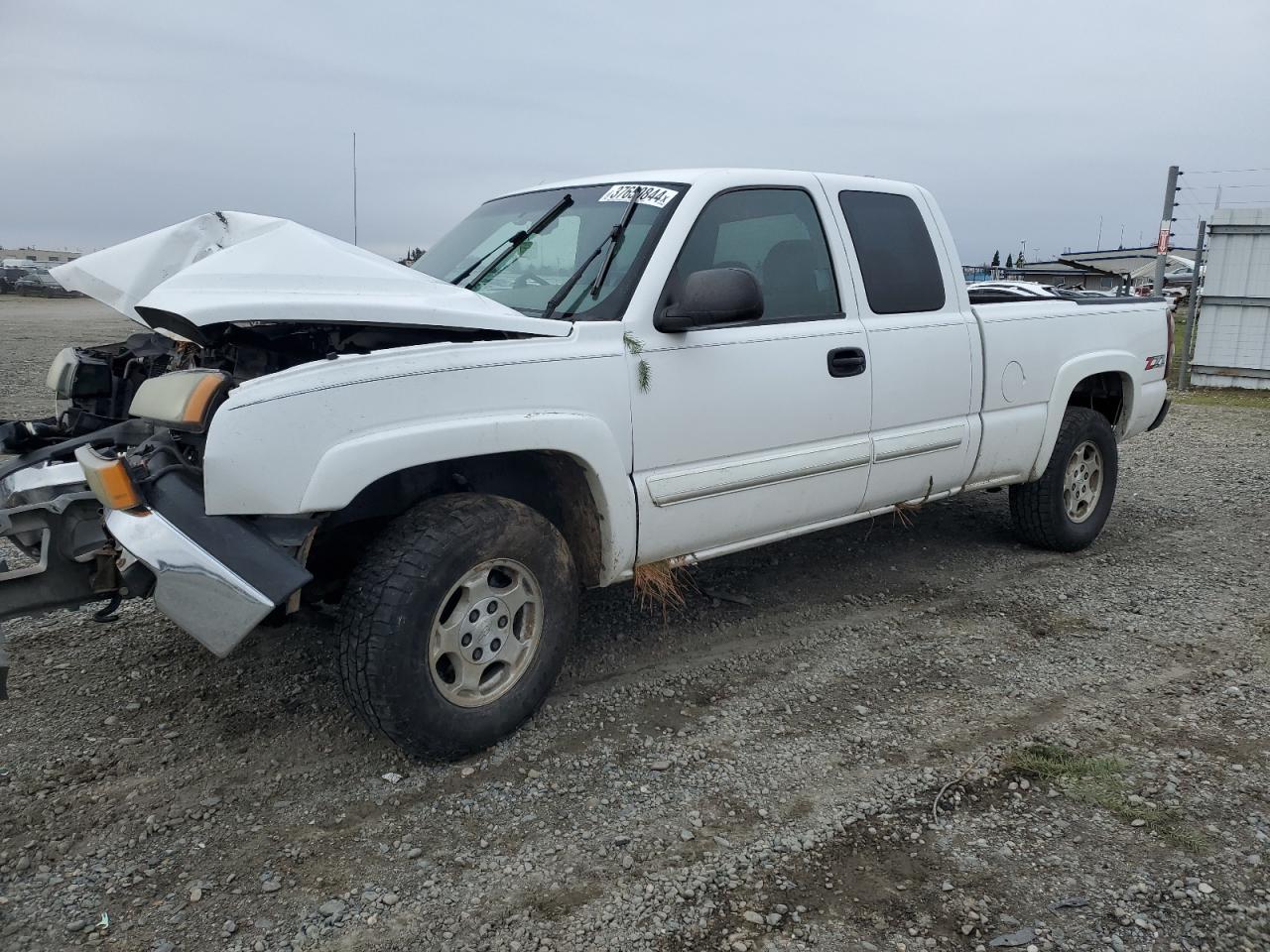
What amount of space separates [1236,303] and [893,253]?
10710mm

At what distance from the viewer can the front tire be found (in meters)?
2.97

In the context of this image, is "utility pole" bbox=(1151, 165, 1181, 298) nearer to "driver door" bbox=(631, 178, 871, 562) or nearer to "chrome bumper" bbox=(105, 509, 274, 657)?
"driver door" bbox=(631, 178, 871, 562)

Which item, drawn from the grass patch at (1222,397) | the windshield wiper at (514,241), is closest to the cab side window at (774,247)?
the windshield wiper at (514,241)

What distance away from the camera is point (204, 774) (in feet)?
10.5

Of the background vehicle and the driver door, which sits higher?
the driver door

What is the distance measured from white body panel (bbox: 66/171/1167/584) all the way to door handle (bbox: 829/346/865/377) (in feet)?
0.10

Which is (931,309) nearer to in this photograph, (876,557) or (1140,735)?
(876,557)

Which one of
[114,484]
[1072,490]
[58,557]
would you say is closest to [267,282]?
[114,484]

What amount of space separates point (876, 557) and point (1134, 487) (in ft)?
10.1

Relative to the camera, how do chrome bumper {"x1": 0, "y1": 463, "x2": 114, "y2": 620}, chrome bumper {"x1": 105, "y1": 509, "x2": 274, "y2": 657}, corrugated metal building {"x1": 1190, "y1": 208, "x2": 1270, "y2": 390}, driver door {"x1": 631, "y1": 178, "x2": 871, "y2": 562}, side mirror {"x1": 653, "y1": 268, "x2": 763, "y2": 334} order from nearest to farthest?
chrome bumper {"x1": 105, "y1": 509, "x2": 274, "y2": 657} → chrome bumper {"x1": 0, "y1": 463, "x2": 114, "y2": 620} → side mirror {"x1": 653, "y1": 268, "x2": 763, "y2": 334} → driver door {"x1": 631, "y1": 178, "x2": 871, "y2": 562} → corrugated metal building {"x1": 1190, "y1": 208, "x2": 1270, "y2": 390}

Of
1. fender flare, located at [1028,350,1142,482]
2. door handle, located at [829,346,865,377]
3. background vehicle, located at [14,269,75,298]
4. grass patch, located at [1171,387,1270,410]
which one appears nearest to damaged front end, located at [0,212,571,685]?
door handle, located at [829,346,865,377]

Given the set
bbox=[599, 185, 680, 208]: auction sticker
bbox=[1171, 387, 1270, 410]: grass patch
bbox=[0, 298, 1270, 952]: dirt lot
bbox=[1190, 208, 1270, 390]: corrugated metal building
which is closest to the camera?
bbox=[0, 298, 1270, 952]: dirt lot

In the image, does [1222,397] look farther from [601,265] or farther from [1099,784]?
[601,265]

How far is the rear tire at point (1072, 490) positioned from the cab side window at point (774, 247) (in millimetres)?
1965
